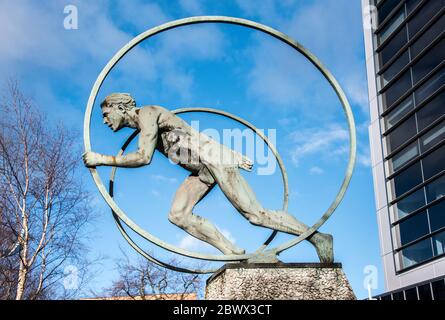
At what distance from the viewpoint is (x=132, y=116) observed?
820 centimetres

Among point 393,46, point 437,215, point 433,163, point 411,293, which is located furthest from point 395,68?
point 411,293

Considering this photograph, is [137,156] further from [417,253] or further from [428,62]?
[417,253]

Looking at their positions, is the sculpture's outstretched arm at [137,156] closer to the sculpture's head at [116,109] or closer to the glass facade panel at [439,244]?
the sculpture's head at [116,109]

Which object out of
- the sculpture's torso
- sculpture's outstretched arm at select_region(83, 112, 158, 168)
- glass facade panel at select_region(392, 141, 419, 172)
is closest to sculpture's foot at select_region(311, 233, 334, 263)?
the sculpture's torso

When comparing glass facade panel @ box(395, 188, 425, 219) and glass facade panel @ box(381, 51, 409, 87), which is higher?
glass facade panel @ box(381, 51, 409, 87)

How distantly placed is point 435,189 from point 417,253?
165 inches

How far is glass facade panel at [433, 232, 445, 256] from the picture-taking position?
1139 inches

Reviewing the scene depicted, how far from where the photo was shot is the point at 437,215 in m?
29.4

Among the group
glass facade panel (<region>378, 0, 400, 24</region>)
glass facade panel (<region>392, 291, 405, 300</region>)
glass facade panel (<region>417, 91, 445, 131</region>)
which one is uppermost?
glass facade panel (<region>378, 0, 400, 24</region>)

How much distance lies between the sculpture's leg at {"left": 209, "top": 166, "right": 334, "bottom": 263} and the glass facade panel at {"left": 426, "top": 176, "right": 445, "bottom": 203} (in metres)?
23.5

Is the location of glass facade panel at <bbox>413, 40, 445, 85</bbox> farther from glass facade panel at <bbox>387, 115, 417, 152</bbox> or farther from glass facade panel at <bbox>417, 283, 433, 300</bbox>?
glass facade panel at <bbox>417, 283, 433, 300</bbox>

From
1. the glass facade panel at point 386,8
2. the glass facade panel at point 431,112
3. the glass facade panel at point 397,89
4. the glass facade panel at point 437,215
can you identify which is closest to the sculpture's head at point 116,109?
the glass facade panel at point 437,215

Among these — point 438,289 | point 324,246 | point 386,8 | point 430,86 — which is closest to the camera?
point 324,246
